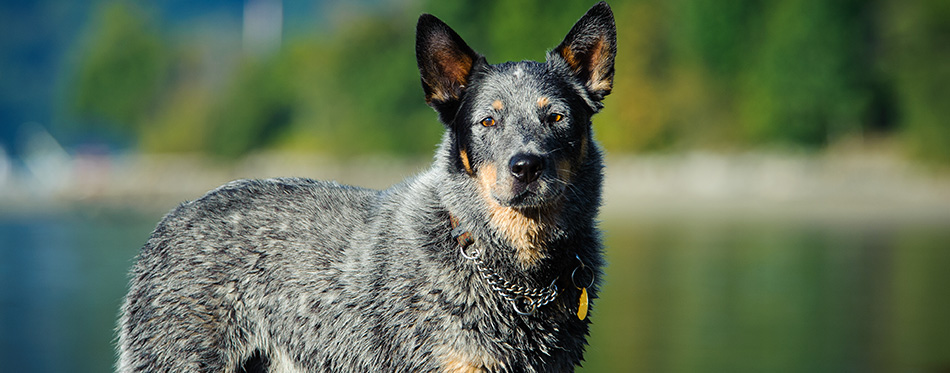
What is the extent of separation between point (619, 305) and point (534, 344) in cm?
1519

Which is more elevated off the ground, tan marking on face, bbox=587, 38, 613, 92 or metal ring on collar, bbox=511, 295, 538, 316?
tan marking on face, bbox=587, 38, 613, 92

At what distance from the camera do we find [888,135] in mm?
46219

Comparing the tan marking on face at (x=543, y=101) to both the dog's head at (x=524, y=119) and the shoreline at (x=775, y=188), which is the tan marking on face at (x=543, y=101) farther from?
the shoreline at (x=775, y=188)

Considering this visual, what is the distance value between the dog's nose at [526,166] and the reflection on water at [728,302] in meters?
0.86

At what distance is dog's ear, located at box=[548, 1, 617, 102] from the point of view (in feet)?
16.9

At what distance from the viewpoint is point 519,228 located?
499 centimetres

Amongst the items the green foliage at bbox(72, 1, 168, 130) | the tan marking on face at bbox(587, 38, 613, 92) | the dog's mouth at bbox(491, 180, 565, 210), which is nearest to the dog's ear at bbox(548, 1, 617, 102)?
the tan marking on face at bbox(587, 38, 613, 92)

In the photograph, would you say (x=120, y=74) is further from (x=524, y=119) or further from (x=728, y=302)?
(x=524, y=119)

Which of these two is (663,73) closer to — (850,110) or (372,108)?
(850,110)

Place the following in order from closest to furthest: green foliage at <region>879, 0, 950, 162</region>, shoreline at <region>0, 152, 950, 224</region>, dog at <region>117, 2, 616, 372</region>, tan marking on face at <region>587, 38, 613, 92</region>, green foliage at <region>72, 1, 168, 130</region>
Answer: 1. dog at <region>117, 2, 616, 372</region>
2. tan marking on face at <region>587, 38, 613, 92</region>
3. shoreline at <region>0, 152, 950, 224</region>
4. green foliage at <region>879, 0, 950, 162</region>
5. green foliage at <region>72, 1, 168, 130</region>

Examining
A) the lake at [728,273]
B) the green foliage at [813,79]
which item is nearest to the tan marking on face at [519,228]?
the lake at [728,273]

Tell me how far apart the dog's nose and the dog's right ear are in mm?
588

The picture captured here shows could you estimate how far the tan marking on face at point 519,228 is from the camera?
4961mm

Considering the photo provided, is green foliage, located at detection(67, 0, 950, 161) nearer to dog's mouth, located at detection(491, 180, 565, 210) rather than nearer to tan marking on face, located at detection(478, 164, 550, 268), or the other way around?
tan marking on face, located at detection(478, 164, 550, 268)
